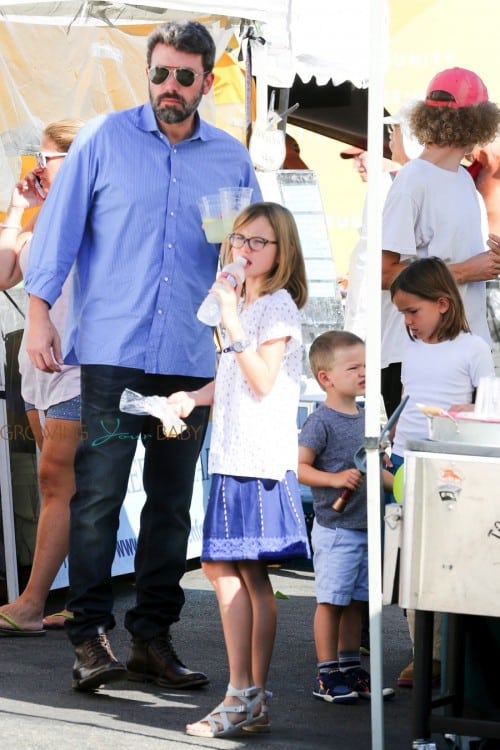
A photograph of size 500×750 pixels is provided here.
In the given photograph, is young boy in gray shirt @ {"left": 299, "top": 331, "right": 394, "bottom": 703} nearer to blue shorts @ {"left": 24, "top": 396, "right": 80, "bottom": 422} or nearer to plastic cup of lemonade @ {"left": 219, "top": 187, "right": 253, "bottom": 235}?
plastic cup of lemonade @ {"left": 219, "top": 187, "right": 253, "bottom": 235}

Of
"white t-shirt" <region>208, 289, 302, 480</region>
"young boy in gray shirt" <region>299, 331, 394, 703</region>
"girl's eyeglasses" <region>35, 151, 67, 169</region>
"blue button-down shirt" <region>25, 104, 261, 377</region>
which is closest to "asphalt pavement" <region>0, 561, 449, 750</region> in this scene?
"young boy in gray shirt" <region>299, 331, 394, 703</region>

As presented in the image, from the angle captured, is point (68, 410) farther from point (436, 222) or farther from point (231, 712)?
point (231, 712)

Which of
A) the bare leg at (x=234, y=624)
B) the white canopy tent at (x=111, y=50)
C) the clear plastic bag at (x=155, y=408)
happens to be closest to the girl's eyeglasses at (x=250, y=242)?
the clear plastic bag at (x=155, y=408)

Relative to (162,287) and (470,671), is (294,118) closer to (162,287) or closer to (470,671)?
(162,287)

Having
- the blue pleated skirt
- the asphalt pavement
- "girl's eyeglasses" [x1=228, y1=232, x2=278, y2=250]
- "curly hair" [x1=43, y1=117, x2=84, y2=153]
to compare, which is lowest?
Result: the asphalt pavement

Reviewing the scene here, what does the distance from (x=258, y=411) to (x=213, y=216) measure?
0.70m

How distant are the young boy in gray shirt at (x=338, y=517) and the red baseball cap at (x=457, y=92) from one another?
88 cm

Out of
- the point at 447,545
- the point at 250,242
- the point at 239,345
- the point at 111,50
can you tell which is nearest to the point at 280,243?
the point at 250,242

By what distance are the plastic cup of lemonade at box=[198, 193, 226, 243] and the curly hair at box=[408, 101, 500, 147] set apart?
88cm

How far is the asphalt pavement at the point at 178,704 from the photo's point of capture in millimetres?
3973

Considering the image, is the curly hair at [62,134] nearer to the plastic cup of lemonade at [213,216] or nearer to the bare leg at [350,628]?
the plastic cup of lemonade at [213,216]

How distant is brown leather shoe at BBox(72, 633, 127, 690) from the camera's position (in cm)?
444

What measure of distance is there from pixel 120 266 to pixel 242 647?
1.26 meters

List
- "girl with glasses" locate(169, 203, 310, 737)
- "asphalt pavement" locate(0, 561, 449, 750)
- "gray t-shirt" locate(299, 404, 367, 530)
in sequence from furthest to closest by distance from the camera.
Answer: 1. "gray t-shirt" locate(299, 404, 367, 530)
2. "girl with glasses" locate(169, 203, 310, 737)
3. "asphalt pavement" locate(0, 561, 449, 750)
